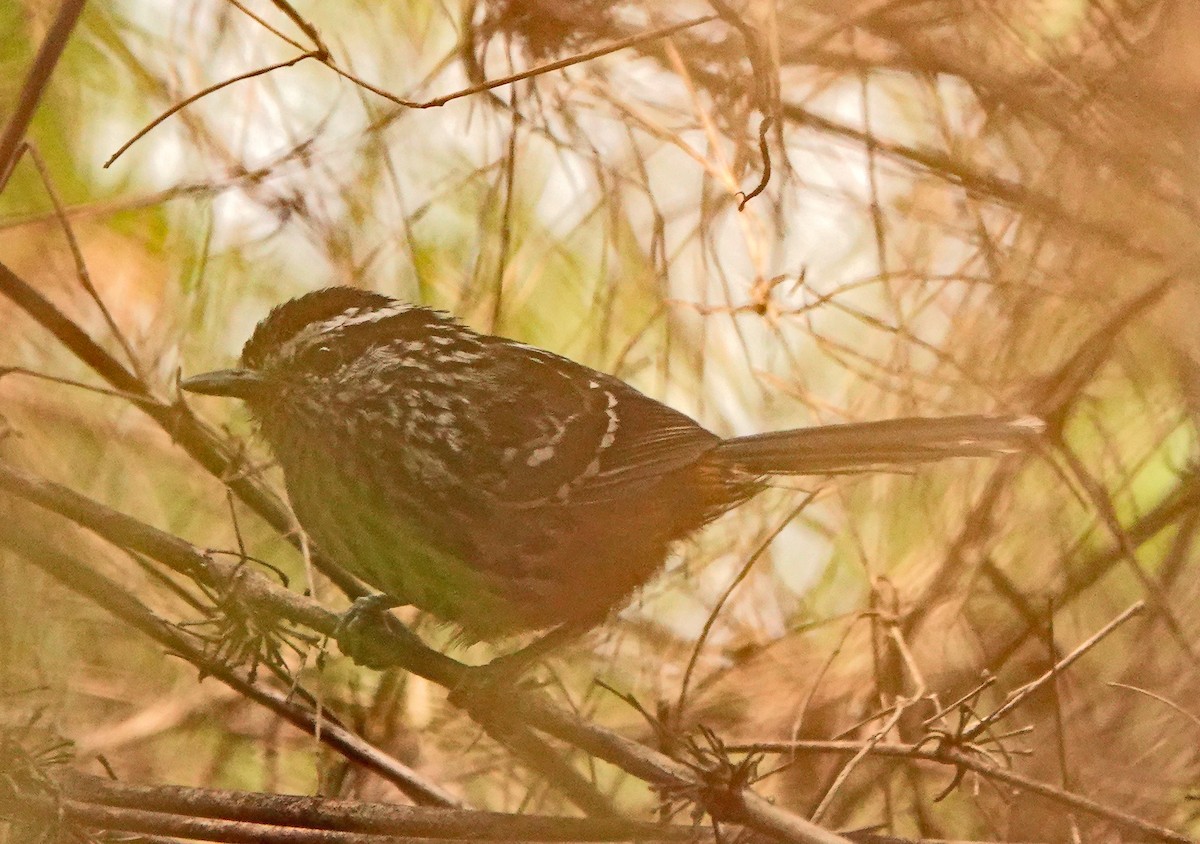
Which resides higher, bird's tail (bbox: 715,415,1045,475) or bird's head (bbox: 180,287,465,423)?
bird's head (bbox: 180,287,465,423)

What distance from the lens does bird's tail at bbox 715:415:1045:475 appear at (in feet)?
8.11

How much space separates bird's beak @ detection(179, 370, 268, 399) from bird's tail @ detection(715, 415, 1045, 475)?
3.52 ft

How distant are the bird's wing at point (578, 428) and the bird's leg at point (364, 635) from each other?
0.47 m

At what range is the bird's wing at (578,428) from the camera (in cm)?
287

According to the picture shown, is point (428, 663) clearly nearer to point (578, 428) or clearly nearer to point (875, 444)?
point (578, 428)

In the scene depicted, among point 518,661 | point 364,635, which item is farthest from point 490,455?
point 364,635

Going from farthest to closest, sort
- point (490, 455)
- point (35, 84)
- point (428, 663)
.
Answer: point (490, 455) < point (428, 663) < point (35, 84)

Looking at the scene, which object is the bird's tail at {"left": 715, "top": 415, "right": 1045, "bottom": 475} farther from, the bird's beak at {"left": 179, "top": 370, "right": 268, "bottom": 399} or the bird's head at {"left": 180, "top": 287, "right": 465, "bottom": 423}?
the bird's beak at {"left": 179, "top": 370, "right": 268, "bottom": 399}

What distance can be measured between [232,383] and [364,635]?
80cm

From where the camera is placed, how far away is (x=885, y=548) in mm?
3016

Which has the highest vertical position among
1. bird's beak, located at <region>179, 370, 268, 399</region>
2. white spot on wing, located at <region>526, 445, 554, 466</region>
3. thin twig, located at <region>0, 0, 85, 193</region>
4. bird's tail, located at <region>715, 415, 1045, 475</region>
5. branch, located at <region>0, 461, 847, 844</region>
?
thin twig, located at <region>0, 0, 85, 193</region>

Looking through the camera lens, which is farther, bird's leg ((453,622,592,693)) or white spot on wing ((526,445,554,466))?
white spot on wing ((526,445,554,466))

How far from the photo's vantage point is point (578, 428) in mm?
3002

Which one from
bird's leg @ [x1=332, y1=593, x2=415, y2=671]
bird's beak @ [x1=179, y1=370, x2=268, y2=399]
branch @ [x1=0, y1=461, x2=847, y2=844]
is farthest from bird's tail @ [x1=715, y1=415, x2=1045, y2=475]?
bird's beak @ [x1=179, y1=370, x2=268, y2=399]
